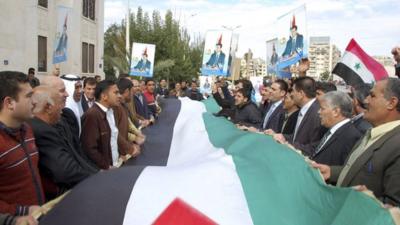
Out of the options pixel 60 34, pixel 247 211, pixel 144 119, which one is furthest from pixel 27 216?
pixel 60 34

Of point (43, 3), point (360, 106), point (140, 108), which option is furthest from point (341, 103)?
point (43, 3)

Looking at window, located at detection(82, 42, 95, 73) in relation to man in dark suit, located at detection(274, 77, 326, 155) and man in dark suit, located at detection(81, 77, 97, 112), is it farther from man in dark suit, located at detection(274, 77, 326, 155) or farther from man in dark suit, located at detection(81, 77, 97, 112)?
man in dark suit, located at detection(274, 77, 326, 155)

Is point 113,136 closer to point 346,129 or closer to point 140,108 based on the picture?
point 346,129

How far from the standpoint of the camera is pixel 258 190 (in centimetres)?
327

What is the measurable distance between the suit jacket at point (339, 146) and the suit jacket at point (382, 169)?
0.92m

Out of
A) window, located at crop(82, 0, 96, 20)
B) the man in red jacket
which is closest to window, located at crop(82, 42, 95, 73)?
window, located at crop(82, 0, 96, 20)

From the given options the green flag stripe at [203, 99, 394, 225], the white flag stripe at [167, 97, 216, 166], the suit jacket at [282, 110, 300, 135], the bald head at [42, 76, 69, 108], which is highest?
the bald head at [42, 76, 69, 108]

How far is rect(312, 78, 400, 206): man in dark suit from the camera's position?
10.0 feet

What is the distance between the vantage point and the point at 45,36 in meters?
24.2

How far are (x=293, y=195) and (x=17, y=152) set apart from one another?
5.90ft

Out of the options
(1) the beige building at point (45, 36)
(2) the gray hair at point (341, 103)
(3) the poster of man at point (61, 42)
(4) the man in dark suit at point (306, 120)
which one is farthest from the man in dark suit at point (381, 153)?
(1) the beige building at point (45, 36)

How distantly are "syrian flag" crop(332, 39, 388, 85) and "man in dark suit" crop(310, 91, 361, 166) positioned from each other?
1513mm

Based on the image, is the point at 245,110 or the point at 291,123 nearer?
the point at 291,123

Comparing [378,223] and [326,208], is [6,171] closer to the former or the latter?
[326,208]
